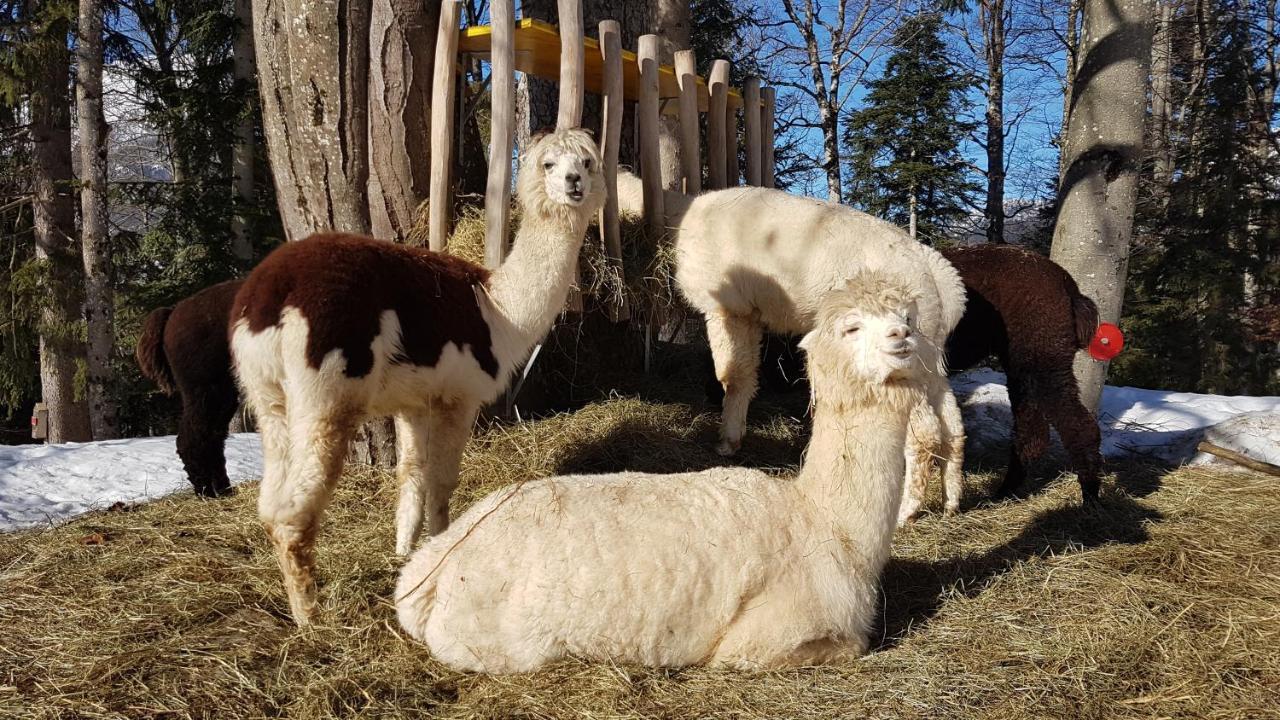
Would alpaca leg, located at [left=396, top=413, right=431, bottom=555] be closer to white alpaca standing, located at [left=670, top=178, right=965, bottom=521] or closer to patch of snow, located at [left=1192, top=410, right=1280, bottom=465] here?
white alpaca standing, located at [left=670, top=178, right=965, bottom=521]

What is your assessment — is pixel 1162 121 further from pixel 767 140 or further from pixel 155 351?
pixel 155 351

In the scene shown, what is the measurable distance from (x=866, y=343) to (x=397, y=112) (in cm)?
380

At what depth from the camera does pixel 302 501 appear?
3373mm

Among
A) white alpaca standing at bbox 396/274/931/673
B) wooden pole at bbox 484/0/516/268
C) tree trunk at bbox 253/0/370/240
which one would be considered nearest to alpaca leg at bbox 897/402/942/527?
white alpaca standing at bbox 396/274/931/673

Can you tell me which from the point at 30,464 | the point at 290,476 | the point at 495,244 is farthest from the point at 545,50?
the point at 30,464

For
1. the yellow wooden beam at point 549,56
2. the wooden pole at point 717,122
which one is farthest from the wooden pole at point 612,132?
the wooden pole at point 717,122

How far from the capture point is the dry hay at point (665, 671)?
279cm

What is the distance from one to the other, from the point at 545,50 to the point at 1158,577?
5127mm

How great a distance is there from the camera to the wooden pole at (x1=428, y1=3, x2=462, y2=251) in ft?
16.9

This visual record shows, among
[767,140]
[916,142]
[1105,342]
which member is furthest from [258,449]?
[916,142]

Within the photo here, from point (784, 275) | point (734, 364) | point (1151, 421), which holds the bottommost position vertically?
point (1151, 421)

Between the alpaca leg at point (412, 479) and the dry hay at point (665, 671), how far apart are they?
164 millimetres

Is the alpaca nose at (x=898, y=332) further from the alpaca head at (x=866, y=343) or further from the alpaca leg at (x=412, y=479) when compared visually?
the alpaca leg at (x=412, y=479)

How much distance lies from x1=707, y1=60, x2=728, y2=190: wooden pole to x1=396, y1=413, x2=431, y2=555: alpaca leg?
13.6 ft
